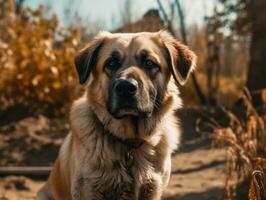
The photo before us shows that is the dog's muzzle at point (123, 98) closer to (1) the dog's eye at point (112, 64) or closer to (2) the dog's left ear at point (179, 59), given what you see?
(1) the dog's eye at point (112, 64)

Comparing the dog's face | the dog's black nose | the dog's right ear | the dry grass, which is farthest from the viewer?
the dry grass

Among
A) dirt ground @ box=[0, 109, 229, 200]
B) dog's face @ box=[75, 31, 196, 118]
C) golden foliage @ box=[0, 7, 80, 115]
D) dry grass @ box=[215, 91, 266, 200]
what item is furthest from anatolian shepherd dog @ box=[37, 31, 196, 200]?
golden foliage @ box=[0, 7, 80, 115]

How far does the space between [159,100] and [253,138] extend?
1.37 m

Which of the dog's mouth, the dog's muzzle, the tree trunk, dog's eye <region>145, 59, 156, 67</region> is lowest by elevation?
the tree trunk

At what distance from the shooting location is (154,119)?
4641mm

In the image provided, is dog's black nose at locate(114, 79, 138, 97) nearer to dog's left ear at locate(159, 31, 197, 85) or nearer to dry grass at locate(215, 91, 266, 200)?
dog's left ear at locate(159, 31, 197, 85)

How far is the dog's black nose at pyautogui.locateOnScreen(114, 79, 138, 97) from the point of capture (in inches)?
160

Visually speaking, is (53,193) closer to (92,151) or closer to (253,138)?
(92,151)

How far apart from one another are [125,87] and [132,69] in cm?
27

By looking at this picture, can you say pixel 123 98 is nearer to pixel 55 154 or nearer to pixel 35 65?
pixel 55 154

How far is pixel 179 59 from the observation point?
4746mm

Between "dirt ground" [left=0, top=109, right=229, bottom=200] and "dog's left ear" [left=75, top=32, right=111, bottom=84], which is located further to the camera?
"dirt ground" [left=0, top=109, right=229, bottom=200]

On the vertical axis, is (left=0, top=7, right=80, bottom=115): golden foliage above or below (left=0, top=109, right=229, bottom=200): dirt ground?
above

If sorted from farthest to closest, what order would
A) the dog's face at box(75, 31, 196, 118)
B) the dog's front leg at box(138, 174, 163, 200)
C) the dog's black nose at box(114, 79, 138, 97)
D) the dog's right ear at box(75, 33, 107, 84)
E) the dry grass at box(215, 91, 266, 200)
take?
the dry grass at box(215, 91, 266, 200)
the dog's right ear at box(75, 33, 107, 84)
the dog's front leg at box(138, 174, 163, 200)
the dog's face at box(75, 31, 196, 118)
the dog's black nose at box(114, 79, 138, 97)
